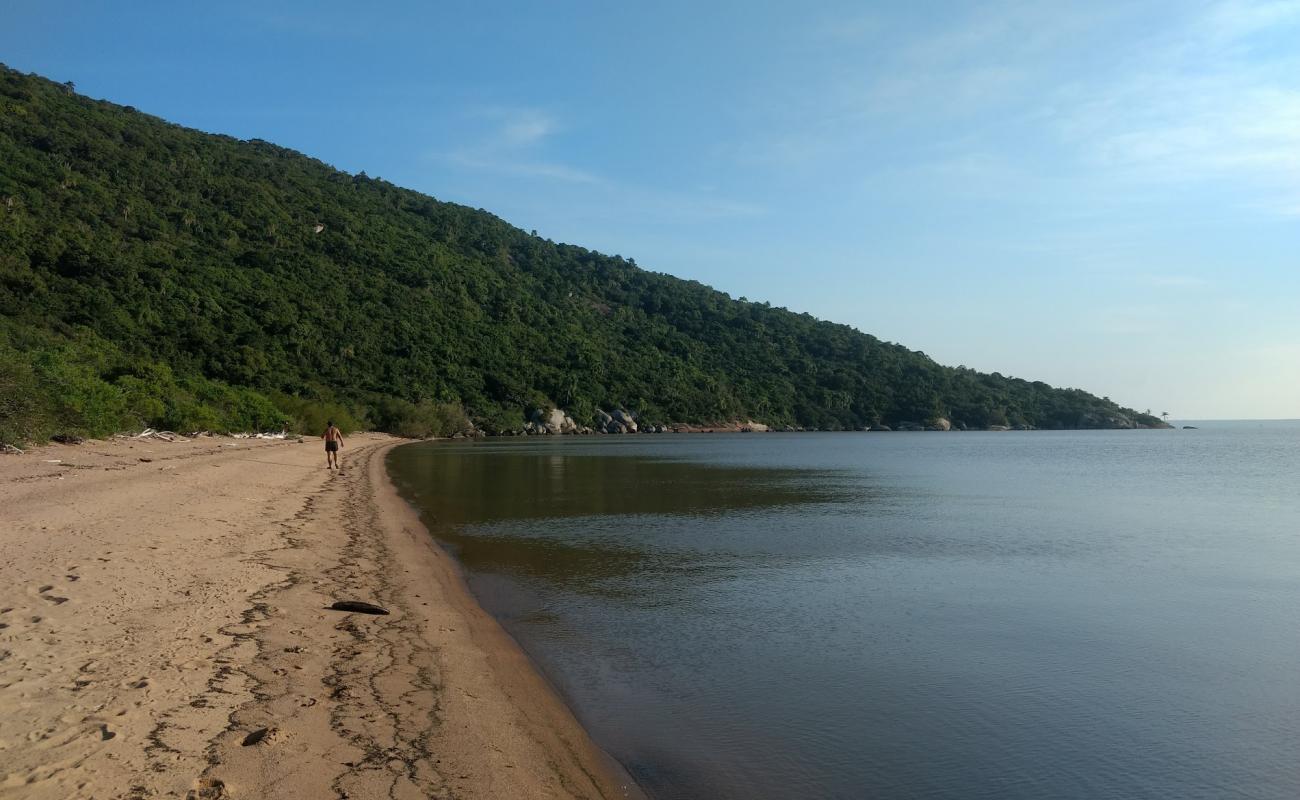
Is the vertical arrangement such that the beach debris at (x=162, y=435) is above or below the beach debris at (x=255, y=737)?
above

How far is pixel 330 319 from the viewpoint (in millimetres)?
83375

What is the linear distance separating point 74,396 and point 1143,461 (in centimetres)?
6005

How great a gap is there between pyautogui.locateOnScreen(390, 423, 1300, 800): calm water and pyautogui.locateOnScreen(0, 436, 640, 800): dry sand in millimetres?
981

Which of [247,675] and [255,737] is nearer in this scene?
[255,737]

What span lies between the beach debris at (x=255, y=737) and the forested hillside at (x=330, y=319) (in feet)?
70.4

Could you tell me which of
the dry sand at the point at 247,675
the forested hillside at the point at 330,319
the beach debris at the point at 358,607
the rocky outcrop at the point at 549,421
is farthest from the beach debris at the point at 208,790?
the rocky outcrop at the point at 549,421

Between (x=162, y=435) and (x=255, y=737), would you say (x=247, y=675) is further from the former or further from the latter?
(x=162, y=435)

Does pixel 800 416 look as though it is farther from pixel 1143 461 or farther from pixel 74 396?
pixel 74 396

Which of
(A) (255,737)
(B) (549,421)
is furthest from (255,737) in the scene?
(B) (549,421)

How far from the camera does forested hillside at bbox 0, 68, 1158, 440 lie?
51344mm

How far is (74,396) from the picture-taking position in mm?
25812

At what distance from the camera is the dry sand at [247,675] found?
489cm

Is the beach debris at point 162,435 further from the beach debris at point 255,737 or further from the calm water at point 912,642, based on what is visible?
the beach debris at point 255,737

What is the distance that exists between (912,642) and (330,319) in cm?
8337
